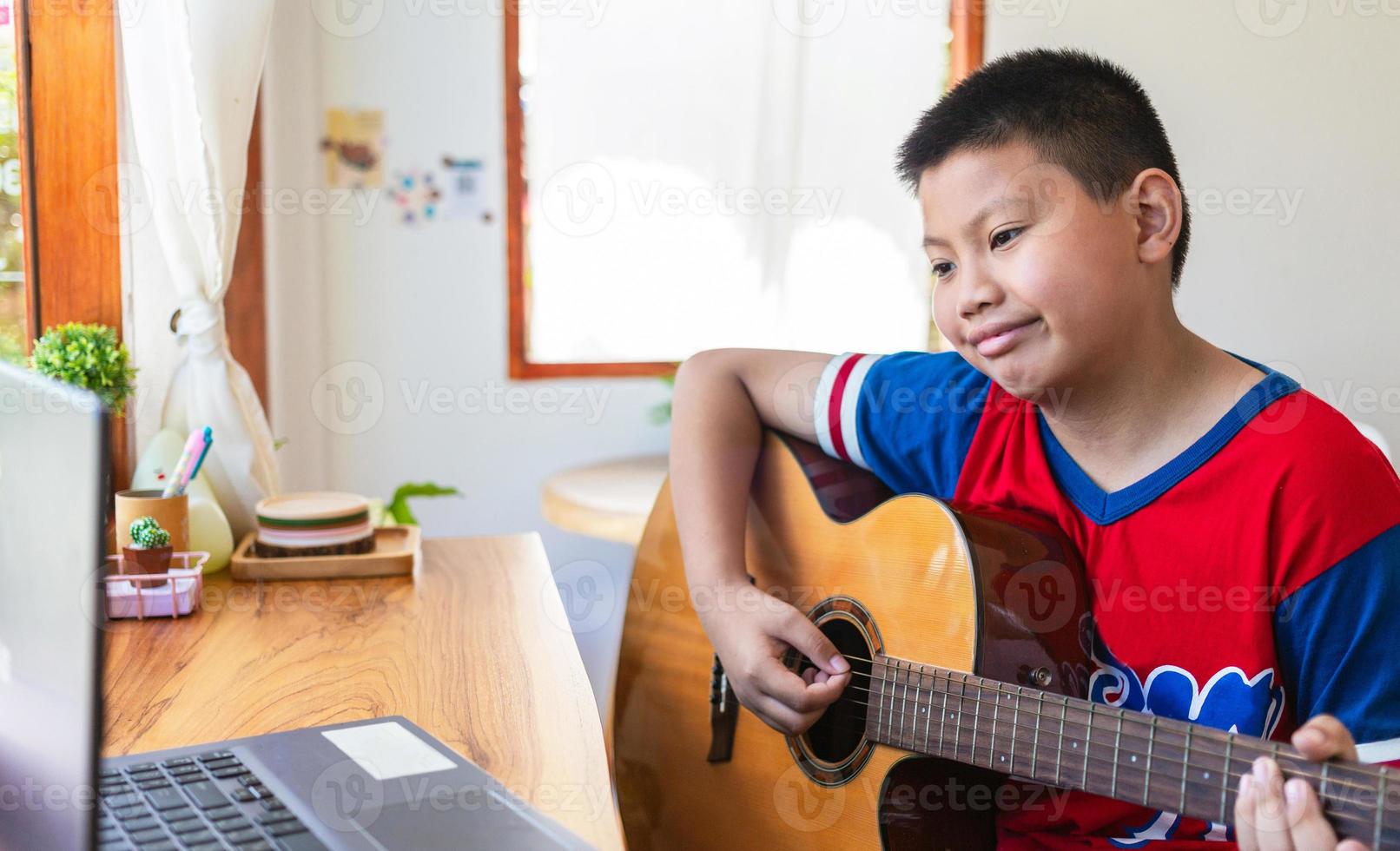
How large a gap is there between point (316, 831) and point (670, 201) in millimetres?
2516

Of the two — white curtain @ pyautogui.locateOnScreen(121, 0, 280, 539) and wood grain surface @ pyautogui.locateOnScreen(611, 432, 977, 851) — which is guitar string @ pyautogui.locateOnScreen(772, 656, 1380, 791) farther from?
white curtain @ pyautogui.locateOnScreen(121, 0, 280, 539)

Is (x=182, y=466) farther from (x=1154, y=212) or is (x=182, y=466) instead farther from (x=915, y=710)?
(x=1154, y=212)

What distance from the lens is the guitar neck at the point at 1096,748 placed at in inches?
28.5

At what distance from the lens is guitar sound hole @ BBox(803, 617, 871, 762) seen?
1.12 meters

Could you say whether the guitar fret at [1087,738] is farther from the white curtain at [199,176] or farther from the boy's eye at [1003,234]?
the white curtain at [199,176]

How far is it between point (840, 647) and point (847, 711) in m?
0.08

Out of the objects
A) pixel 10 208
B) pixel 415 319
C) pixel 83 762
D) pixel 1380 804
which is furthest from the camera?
pixel 415 319

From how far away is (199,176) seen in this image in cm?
166

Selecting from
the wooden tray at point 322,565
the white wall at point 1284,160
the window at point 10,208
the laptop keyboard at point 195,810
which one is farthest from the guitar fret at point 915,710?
the white wall at point 1284,160

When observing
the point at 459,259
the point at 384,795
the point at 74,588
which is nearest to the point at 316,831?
the point at 384,795

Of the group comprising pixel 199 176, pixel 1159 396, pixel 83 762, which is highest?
pixel 199 176

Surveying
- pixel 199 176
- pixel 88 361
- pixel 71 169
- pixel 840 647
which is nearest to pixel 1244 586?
pixel 840 647

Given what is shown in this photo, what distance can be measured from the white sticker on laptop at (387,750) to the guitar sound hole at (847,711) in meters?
0.46

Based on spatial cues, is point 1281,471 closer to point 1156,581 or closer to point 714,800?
point 1156,581
